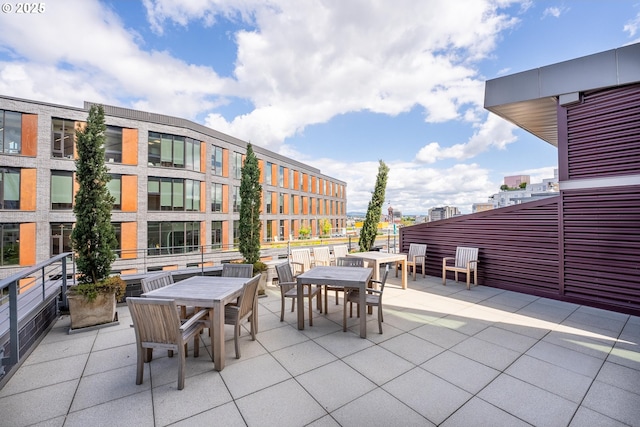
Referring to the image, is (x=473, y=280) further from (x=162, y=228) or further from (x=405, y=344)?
(x=162, y=228)

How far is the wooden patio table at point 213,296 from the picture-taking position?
2.82 m

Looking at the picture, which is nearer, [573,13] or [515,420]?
[515,420]

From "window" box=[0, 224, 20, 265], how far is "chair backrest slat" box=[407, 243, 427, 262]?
1772 cm

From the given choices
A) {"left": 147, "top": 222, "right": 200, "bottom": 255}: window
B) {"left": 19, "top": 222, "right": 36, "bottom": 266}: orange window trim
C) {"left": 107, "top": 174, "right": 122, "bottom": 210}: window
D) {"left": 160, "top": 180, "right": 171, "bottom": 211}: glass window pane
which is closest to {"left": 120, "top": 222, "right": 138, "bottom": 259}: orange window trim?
{"left": 147, "top": 222, "right": 200, "bottom": 255}: window

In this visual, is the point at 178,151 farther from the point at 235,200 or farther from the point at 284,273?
the point at 284,273

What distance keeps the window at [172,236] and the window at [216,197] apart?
6.30 ft

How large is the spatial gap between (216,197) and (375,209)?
46.7 feet

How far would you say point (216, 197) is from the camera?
19.3 m

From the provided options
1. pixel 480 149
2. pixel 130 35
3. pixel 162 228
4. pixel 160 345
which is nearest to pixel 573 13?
pixel 160 345

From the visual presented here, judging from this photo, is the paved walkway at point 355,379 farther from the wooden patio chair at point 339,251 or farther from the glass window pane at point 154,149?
the glass window pane at point 154,149

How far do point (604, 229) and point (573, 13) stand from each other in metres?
4.71

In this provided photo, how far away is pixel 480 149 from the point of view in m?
26.9

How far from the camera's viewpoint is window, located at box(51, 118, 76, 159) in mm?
13164

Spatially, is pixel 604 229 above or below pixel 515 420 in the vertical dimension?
above
